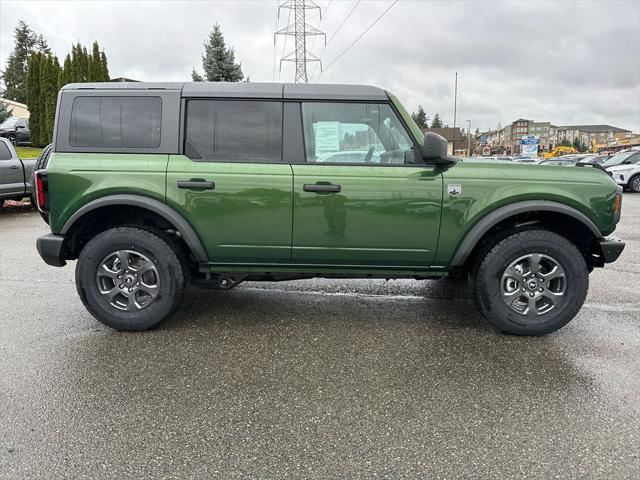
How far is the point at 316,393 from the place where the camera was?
117 inches

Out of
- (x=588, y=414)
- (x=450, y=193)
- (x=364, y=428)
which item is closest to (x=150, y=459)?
(x=364, y=428)

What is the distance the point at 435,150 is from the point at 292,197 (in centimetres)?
112

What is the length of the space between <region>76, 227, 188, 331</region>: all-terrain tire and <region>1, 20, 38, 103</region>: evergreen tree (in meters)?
67.9

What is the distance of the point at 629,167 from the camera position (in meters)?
18.2

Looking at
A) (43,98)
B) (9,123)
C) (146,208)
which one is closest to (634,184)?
(146,208)

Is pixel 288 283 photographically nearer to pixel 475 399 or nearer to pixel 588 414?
pixel 475 399

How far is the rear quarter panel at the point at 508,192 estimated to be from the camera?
Result: 3721mm

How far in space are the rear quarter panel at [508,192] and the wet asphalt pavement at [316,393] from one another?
927mm

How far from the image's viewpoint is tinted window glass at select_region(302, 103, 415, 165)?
381cm

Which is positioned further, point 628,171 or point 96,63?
point 96,63

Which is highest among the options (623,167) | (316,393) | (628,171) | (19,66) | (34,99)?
(19,66)

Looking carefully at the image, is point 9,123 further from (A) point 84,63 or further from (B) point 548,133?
(B) point 548,133

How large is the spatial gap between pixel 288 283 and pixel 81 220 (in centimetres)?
232

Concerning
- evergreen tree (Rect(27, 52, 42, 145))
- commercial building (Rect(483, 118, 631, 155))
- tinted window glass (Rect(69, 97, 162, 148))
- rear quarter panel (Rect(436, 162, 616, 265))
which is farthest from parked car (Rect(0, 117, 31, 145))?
commercial building (Rect(483, 118, 631, 155))
